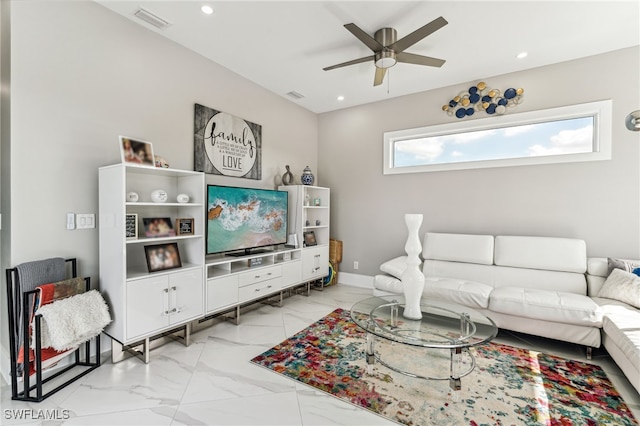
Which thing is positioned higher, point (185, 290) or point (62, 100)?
point (62, 100)

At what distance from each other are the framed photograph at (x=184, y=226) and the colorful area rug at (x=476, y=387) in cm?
128

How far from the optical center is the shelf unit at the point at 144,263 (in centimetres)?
213

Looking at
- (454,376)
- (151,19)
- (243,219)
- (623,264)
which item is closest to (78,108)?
(151,19)

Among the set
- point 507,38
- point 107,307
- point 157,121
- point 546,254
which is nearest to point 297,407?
point 107,307

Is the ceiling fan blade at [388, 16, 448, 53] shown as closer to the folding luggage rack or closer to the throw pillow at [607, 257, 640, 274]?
the throw pillow at [607, 257, 640, 274]

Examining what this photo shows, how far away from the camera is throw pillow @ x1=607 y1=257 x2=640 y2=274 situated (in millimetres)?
2588

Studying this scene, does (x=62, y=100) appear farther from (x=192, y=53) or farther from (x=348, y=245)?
(x=348, y=245)

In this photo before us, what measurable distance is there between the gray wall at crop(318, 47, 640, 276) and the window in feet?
0.32

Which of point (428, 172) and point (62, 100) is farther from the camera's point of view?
point (428, 172)

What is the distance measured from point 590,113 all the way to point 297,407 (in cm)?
404

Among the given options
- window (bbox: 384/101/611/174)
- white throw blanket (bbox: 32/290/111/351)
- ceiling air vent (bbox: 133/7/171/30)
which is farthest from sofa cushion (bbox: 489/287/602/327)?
ceiling air vent (bbox: 133/7/171/30)

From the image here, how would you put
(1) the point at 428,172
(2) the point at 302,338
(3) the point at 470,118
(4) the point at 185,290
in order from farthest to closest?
(1) the point at 428,172
(3) the point at 470,118
(2) the point at 302,338
(4) the point at 185,290

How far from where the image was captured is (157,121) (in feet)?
8.89

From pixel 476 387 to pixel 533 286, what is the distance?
63.7 inches
